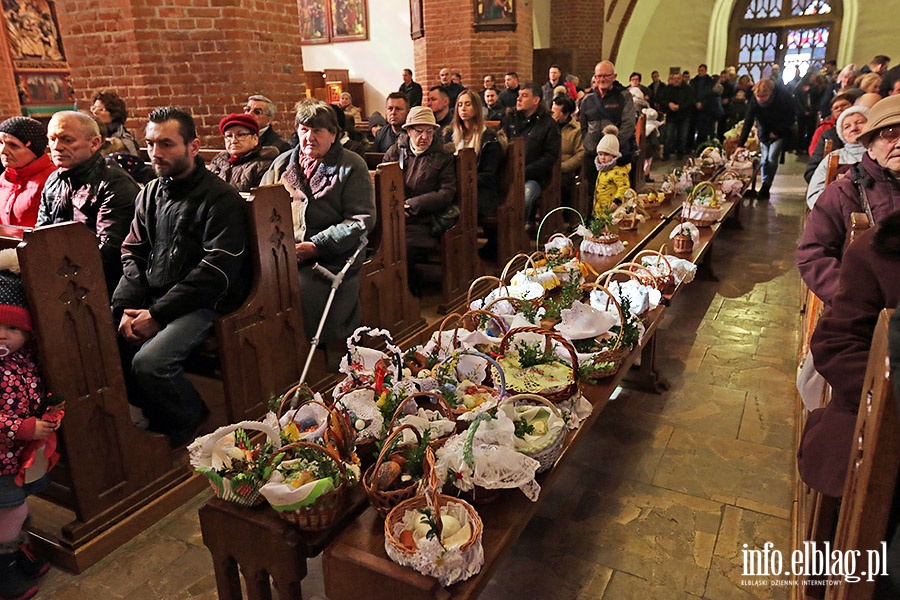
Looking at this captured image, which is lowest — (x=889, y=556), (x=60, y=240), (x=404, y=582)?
(x=404, y=582)

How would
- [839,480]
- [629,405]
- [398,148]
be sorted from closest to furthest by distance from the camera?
[839,480] → [629,405] → [398,148]

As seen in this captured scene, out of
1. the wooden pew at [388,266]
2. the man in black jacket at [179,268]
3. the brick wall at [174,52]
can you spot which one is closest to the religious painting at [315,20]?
the brick wall at [174,52]

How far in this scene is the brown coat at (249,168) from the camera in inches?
154

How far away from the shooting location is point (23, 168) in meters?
3.41

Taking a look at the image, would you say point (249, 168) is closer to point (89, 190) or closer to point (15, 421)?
point (89, 190)

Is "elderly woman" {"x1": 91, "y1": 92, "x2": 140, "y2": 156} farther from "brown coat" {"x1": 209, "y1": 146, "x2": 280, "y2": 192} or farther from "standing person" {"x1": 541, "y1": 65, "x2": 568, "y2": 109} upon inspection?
"standing person" {"x1": 541, "y1": 65, "x2": 568, "y2": 109}

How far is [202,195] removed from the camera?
278cm

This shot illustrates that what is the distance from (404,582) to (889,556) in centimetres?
99

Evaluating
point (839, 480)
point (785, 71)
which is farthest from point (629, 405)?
point (785, 71)

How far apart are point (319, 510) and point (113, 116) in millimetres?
4647

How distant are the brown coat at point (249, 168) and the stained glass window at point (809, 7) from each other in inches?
790

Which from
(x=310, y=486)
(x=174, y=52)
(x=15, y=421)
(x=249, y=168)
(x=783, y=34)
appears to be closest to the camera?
(x=310, y=486)

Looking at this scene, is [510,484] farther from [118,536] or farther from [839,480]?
[118,536]

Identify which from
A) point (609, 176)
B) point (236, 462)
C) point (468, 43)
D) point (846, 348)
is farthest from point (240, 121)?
point (468, 43)
